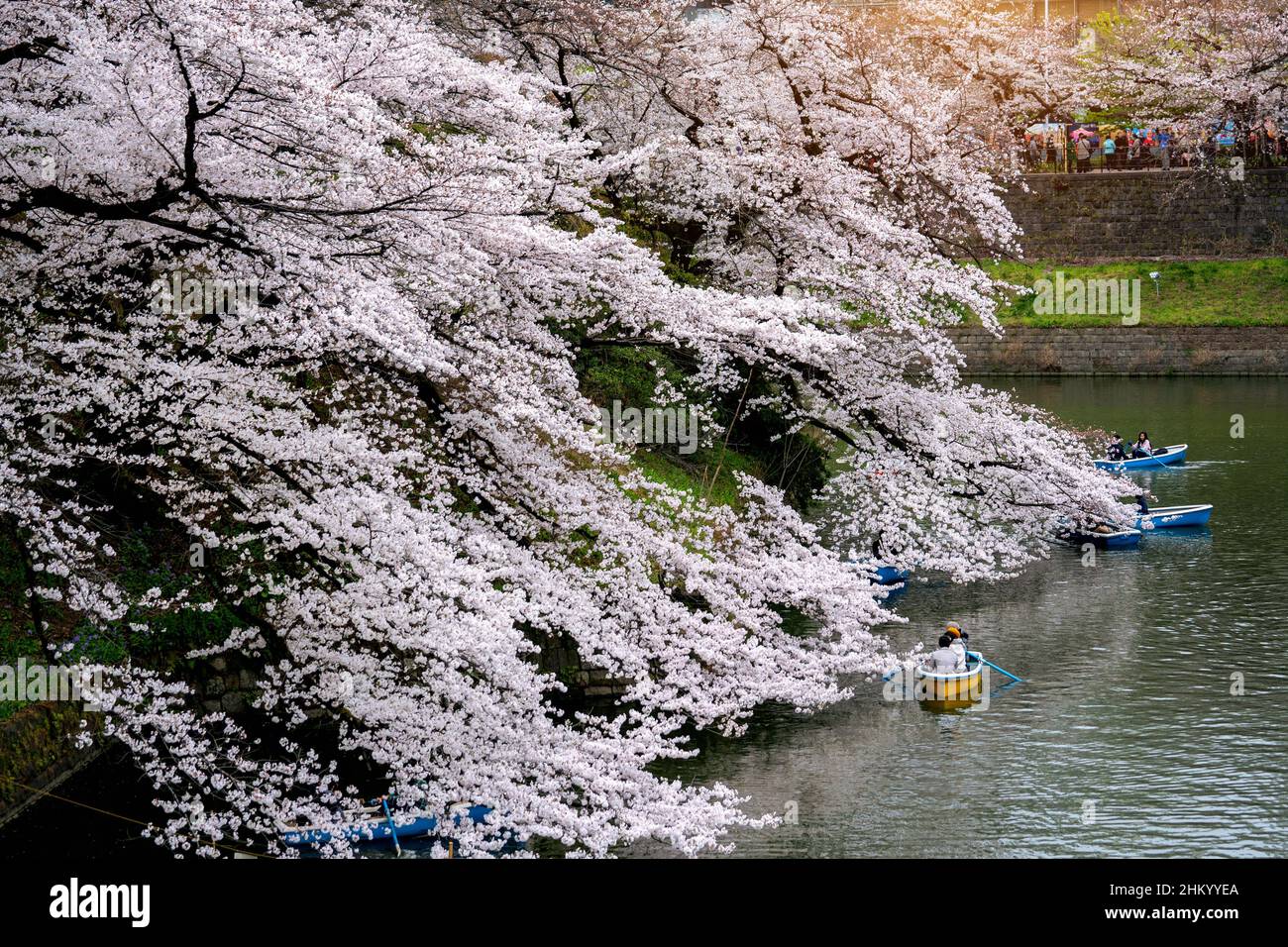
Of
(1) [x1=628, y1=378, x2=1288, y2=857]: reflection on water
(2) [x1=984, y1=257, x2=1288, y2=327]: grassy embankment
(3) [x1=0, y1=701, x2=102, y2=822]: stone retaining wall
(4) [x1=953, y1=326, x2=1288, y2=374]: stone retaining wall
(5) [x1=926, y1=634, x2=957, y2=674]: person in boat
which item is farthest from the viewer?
(2) [x1=984, y1=257, x2=1288, y2=327]: grassy embankment

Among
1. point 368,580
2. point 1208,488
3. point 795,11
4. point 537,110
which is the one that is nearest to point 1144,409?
point 1208,488

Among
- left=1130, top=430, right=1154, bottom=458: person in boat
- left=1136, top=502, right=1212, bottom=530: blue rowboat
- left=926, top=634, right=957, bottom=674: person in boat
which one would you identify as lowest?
left=926, top=634, right=957, bottom=674: person in boat

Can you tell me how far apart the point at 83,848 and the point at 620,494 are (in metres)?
6.22

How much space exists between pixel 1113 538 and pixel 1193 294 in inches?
912

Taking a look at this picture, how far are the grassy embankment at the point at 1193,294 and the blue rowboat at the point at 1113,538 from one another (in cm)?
1929

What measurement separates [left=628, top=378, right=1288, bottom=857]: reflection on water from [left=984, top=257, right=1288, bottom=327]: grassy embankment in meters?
21.2

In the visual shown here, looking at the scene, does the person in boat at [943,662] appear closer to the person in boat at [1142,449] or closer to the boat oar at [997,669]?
the boat oar at [997,669]

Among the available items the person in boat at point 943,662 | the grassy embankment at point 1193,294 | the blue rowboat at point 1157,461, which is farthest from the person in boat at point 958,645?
the grassy embankment at point 1193,294

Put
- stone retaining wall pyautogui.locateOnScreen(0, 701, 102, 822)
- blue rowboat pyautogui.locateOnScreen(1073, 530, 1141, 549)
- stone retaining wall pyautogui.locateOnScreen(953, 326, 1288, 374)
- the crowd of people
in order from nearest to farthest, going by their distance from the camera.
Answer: stone retaining wall pyautogui.locateOnScreen(0, 701, 102, 822), blue rowboat pyautogui.locateOnScreen(1073, 530, 1141, 549), stone retaining wall pyautogui.locateOnScreen(953, 326, 1288, 374), the crowd of people

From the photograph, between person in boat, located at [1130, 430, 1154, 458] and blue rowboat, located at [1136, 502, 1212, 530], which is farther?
person in boat, located at [1130, 430, 1154, 458]

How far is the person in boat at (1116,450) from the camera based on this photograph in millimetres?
29156

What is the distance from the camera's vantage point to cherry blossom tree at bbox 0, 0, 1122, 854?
10.2 m

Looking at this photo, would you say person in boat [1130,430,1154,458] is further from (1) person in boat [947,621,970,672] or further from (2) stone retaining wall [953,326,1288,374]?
(1) person in boat [947,621,970,672]

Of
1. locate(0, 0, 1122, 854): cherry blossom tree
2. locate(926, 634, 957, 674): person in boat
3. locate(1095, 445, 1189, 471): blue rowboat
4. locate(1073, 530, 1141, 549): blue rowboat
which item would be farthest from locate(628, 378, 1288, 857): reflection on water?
locate(1095, 445, 1189, 471): blue rowboat
